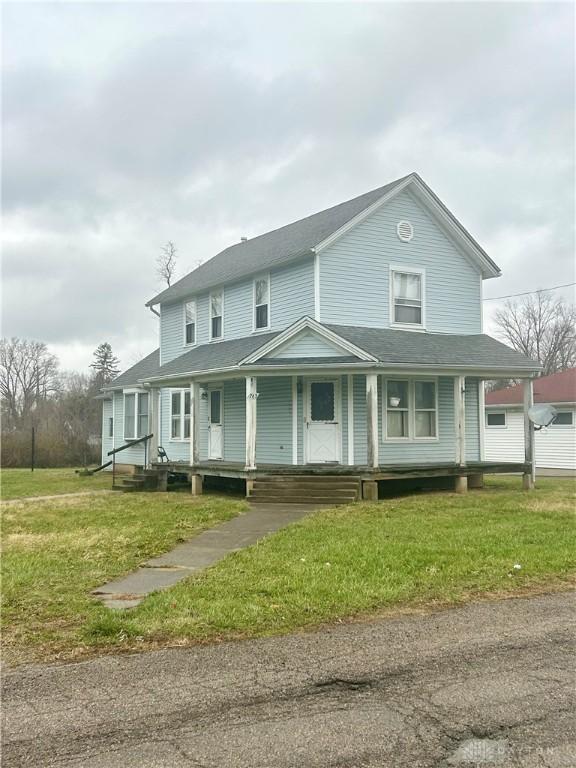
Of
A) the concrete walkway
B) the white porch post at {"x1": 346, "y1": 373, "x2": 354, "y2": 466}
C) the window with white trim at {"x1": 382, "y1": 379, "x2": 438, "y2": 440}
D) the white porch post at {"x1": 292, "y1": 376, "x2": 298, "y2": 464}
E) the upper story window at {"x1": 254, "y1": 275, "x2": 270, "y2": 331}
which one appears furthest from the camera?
the upper story window at {"x1": 254, "y1": 275, "x2": 270, "y2": 331}

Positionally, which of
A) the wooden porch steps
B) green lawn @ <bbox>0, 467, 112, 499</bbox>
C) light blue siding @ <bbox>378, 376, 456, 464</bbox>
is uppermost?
light blue siding @ <bbox>378, 376, 456, 464</bbox>

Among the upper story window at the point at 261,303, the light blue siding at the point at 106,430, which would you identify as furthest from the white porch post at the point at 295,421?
the light blue siding at the point at 106,430

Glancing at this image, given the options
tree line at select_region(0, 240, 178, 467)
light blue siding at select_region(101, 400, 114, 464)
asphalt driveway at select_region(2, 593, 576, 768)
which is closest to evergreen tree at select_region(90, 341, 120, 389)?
tree line at select_region(0, 240, 178, 467)

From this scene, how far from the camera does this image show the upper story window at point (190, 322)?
71.2 ft

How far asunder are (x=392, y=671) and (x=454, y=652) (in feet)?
2.11

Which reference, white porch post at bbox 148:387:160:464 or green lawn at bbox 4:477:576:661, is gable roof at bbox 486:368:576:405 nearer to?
green lawn at bbox 4:477:576:661

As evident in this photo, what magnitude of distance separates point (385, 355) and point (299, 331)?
81.7 inches

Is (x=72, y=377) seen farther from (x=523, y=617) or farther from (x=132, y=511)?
(x=523, y=617)

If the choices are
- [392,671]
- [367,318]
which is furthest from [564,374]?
[392,671]

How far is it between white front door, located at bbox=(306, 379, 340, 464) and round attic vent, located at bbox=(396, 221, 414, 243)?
455 cm

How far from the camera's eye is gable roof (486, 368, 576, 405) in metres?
26.2

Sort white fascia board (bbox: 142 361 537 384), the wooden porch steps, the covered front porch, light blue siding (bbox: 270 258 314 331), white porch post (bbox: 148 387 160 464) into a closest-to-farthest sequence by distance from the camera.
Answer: the wooden porch steps < white fascia board (bbox: 142 361 537 384) < the covered front porch < light blue siding (bbox: 270 258 314 331) < white porch post (bbox: 148 387 160 464)

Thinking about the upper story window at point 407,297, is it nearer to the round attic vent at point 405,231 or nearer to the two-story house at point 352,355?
the two-story house at point 352,355

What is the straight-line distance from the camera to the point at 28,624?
19.1 ft
